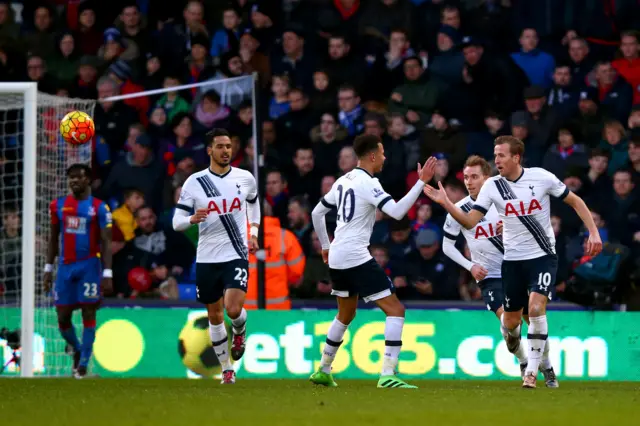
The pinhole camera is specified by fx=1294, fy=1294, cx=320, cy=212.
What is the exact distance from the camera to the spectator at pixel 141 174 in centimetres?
1705

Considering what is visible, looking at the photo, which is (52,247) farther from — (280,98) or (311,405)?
(311,405)

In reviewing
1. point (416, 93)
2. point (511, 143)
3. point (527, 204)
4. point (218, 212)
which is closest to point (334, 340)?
point (218, 212)

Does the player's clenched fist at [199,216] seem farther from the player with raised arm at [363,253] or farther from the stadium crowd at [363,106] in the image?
the stadium crowd at [363,106]

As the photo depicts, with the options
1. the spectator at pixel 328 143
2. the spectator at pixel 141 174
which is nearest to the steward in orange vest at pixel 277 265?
the spectator at pixel 328 143

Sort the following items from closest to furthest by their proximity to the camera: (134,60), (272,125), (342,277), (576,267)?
(342,277) → (576,267) → (272,125) → (134,60)

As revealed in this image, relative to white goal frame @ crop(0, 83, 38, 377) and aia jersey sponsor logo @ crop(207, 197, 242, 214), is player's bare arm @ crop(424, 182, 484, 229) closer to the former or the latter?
aia jersey sponsor logo @ crop(207, 197, 242, 214)

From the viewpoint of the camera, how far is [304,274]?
621 inches

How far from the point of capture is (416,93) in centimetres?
1698

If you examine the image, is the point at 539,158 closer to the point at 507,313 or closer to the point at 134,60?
the point at 507,313

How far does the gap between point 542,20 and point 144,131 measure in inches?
223

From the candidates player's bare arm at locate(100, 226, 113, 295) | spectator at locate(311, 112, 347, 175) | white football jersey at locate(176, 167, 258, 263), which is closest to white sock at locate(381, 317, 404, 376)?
white football jersey at locate(176, 167, 258, 263)

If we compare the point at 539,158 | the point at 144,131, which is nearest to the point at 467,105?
the point at 539,158

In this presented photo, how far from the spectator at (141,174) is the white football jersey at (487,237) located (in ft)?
17.4

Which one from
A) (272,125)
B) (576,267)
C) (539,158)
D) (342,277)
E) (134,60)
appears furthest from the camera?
(134,60)
